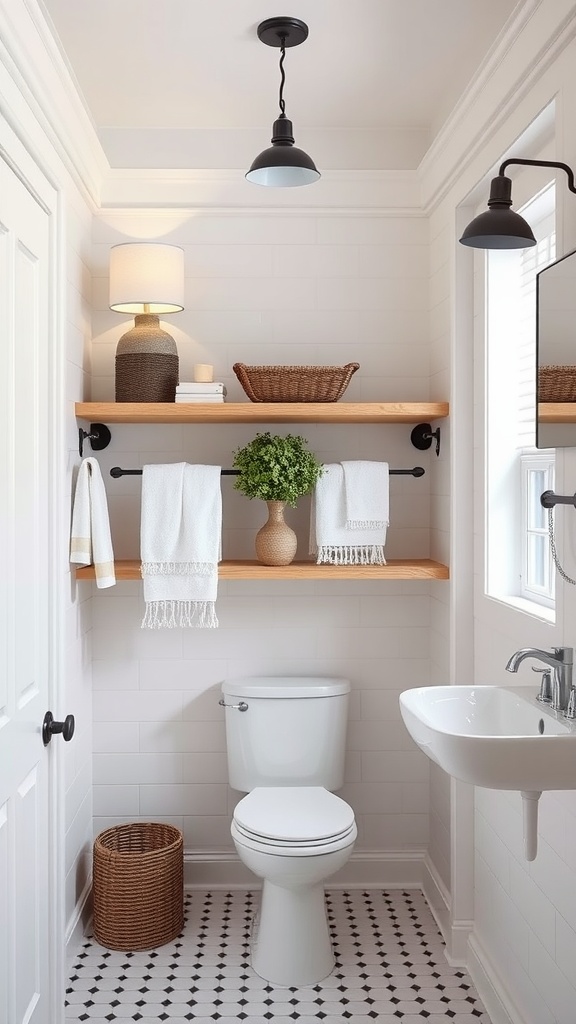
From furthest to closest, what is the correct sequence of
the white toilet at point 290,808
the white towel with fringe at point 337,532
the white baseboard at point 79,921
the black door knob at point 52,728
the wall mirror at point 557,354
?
the white towel with fringe at point 337,532 → the white baseboard at point 79,921 → the white toilet at point 290,808 → the black door knob at point 52,728 → the wall mirror at point 557,354

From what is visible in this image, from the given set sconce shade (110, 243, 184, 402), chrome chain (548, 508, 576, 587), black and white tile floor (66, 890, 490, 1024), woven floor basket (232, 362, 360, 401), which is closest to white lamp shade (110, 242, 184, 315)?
sconce shade (110, 243, 184, 402)

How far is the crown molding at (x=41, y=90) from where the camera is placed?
182cm

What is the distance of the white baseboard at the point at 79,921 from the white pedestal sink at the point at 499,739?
1452 millimetres

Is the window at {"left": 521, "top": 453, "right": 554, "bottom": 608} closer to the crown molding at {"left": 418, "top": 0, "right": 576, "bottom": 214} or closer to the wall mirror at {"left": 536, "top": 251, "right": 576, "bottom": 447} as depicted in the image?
the wall mirror at {"left": 536, "top": 251, "right": 576, "bottom": 447}

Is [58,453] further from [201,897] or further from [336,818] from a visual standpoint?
[201,897]

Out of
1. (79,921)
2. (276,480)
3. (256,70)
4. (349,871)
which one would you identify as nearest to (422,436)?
(276,480)

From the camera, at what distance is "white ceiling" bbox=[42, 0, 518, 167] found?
2.29m

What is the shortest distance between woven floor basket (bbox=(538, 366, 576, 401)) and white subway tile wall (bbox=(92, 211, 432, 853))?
125 cm

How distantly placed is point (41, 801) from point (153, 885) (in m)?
0.78

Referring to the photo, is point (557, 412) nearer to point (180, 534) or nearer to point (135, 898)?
point (180, 534)

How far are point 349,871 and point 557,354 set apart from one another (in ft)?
7.01

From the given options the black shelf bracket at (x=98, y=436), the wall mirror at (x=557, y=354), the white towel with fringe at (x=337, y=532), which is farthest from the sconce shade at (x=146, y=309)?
the wall mirror at (x=557, y=354)

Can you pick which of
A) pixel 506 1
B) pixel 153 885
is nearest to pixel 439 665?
pixel 153 885

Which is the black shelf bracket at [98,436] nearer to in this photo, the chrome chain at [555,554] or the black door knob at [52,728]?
the black door knob at [52,728]
